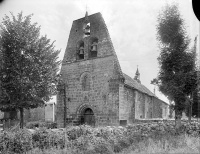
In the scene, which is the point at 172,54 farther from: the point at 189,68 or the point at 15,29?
the point at 15,29

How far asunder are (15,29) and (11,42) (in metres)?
0.96

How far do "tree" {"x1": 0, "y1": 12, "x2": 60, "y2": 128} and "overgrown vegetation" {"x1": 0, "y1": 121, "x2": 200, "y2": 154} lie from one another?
6.49 metres

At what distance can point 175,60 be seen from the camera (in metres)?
13.4

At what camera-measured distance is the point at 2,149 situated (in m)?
6.62

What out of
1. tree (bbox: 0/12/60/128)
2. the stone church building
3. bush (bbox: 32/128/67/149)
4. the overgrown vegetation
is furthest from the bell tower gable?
bush (bbox: 32/128/67/149)

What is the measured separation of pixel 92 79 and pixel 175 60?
22.3 ft

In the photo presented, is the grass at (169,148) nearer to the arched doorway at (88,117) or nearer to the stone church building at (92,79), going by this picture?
the stone church building at (92,79)

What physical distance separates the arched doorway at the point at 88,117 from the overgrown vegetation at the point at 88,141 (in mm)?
7942

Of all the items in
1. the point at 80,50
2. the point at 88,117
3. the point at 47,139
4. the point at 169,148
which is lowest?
the point at 88,117

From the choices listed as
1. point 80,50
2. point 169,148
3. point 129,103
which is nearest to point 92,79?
point 80,50

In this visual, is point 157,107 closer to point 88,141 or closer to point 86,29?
point 86,29

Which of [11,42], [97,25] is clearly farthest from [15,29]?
[97,25]

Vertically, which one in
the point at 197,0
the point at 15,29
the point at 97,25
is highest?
the point at 97,25

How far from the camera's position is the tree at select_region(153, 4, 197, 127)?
1285 cm
